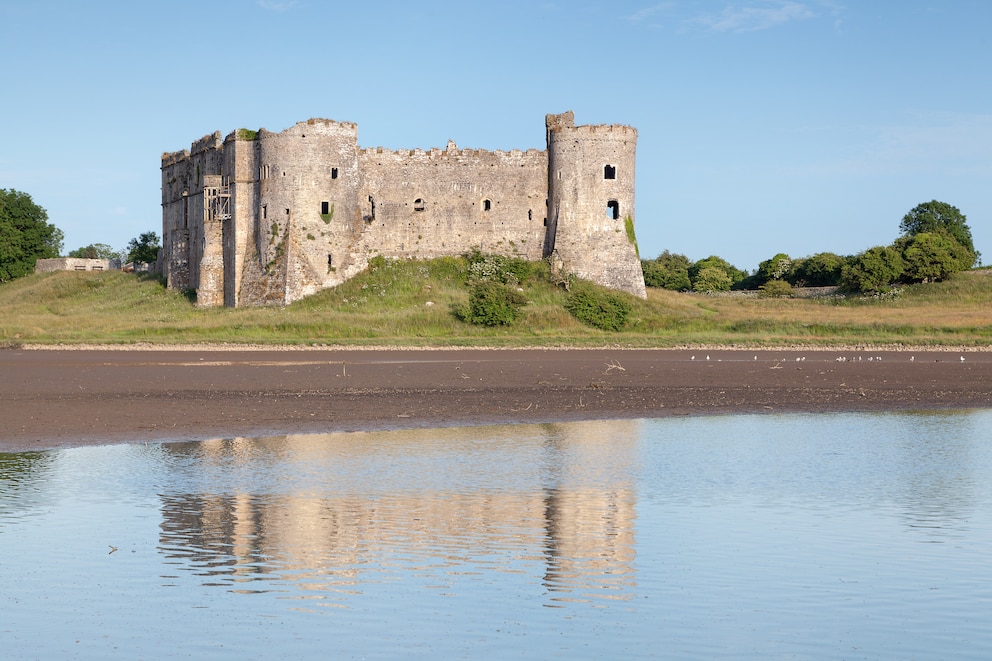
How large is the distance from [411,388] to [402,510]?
48.6ft

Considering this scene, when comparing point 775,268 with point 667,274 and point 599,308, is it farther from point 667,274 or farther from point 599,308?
point 599,308

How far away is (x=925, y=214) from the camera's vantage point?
10131cm

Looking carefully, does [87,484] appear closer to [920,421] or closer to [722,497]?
[722,497]

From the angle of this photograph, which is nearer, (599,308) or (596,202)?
(599,308)

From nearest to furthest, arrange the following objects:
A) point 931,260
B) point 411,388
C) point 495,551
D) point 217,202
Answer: point 495,551, point 411,388, point 217,202, point 931,260

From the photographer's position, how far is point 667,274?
9850cm

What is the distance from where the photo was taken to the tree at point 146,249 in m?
76.3

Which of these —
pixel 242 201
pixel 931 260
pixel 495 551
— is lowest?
pixel 495 551

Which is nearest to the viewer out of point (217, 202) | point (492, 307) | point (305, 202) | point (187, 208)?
point (492, 307)

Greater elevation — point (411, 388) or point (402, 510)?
point (411, 388)

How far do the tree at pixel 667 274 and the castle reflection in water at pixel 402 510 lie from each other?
251ft

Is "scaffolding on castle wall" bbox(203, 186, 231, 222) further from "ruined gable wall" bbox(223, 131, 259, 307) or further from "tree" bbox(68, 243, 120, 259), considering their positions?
"tree" bbox(68, 243, 120, 259)

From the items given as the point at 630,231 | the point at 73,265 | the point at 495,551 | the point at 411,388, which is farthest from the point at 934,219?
the point at 495,551

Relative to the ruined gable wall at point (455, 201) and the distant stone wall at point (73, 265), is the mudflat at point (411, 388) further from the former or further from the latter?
the distant stone wall at point (73, 265)
